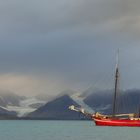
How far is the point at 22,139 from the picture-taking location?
11706cm

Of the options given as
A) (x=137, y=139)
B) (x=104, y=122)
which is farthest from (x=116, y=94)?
(x=137, y=139)

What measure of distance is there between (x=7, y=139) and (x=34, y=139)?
6369 millimetres

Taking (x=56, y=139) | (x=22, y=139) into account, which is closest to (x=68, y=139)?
(x=56, y=139)

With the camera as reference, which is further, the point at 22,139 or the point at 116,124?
the point at 116,124

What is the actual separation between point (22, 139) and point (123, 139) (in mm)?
23426

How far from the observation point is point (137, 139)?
381 ft

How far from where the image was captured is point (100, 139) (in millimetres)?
116812

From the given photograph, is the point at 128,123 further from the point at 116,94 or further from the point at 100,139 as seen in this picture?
the point at 100,139

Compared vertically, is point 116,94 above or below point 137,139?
above

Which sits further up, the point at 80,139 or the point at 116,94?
the point at 116,94

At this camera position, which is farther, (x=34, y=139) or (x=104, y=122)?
(x=104, y=122)

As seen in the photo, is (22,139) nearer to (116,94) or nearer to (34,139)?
(34,139)

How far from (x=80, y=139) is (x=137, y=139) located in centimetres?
1320

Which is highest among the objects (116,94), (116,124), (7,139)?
(116,94)
